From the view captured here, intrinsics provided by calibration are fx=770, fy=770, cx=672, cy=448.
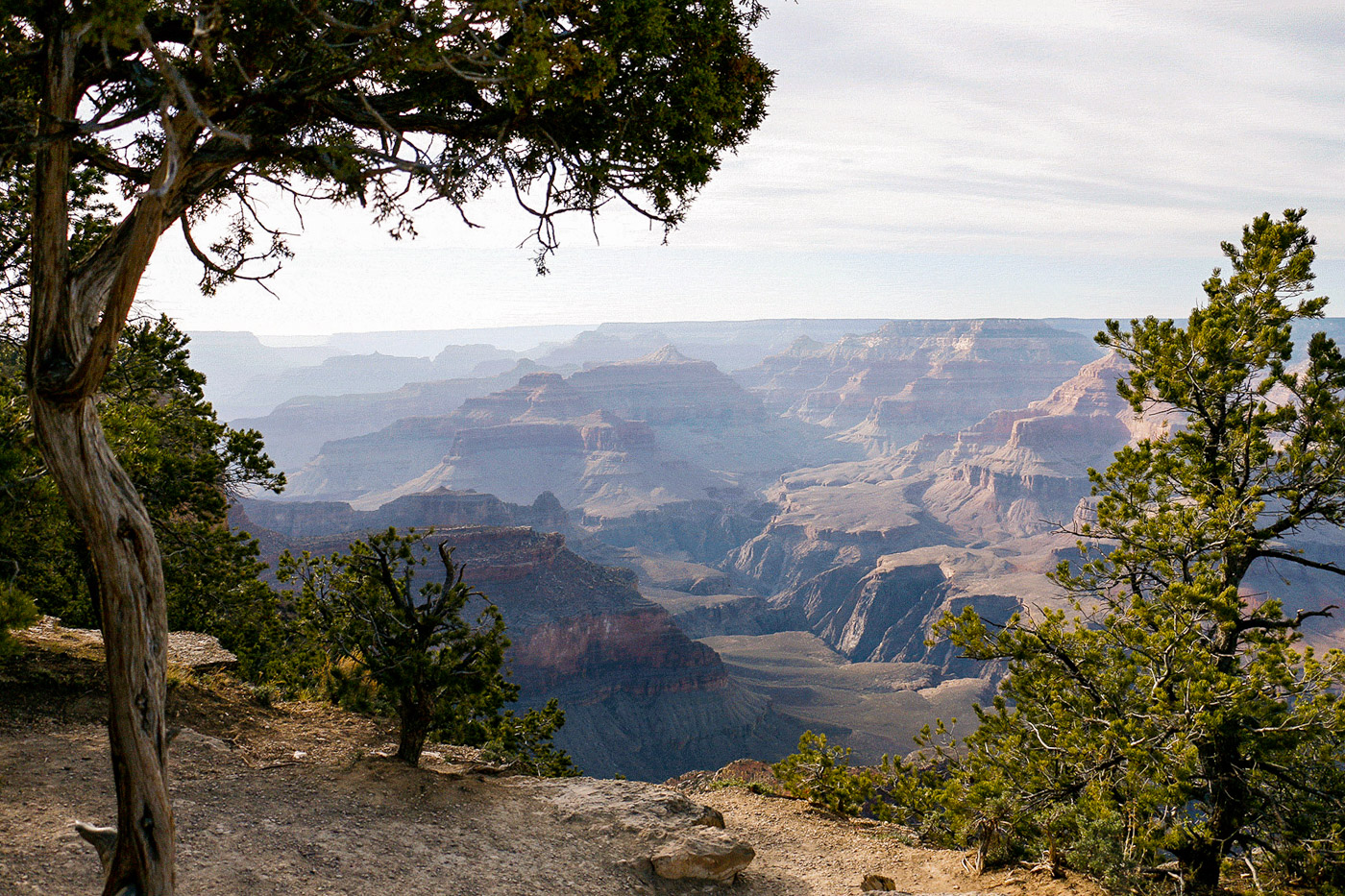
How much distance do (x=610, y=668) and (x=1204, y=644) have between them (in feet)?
247

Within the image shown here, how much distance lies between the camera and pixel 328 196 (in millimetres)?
7805

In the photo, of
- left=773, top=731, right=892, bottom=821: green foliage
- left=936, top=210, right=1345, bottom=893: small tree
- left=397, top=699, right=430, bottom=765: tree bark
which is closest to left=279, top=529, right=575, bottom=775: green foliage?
left=397, top=699, right=430, bottom=765: tree bark

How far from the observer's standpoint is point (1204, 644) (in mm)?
9352

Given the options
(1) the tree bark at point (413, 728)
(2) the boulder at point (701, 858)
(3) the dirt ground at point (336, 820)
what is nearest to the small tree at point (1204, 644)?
(3) the dirt ground at point (336, 820)

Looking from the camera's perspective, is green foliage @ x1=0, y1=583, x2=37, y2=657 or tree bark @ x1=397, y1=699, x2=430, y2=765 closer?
green foliage @ x1=0, y1=583, x2=37, y2=657

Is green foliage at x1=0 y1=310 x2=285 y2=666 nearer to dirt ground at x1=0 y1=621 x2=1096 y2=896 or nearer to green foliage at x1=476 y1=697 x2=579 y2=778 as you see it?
dirt ground at x1=0 y1=621 x2=1096 y2=896

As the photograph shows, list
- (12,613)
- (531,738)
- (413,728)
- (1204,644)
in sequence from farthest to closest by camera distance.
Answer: (531,738), (413,728), (1204,644), (12,613)

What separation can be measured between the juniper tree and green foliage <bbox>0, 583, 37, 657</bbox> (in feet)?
4.14

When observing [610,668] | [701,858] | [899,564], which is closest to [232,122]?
[701,858]

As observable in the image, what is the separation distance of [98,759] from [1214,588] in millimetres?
13047

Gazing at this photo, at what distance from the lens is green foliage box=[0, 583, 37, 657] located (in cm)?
562

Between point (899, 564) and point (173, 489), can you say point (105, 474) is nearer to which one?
point (173, 489)

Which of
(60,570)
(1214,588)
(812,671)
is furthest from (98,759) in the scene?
(812,671)

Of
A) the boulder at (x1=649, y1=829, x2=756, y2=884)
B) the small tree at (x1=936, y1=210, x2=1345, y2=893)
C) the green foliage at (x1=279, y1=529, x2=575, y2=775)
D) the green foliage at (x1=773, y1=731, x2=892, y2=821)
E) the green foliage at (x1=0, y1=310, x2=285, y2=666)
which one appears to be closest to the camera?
the small tree at (x1=936, y1=210, x2=1345, y2=893)
